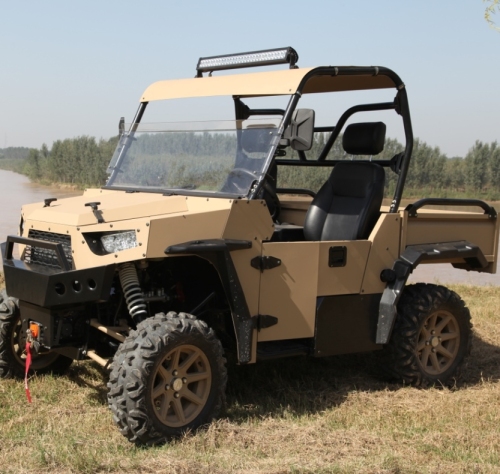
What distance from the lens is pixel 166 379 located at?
5031mm

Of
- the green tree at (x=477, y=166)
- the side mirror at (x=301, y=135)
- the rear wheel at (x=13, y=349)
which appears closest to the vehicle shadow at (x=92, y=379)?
the rear wheel at (x=13, y=349)

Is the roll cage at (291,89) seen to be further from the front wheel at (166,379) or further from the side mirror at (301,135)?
the front wheel at (166,379)

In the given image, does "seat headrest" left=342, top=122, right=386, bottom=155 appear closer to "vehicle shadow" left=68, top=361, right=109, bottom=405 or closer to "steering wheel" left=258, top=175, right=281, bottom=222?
"steering wheel" left=258, top=175, right=281, bottom=222

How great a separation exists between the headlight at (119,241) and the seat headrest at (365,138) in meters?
2.30

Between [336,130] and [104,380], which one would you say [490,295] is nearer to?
[336,130]

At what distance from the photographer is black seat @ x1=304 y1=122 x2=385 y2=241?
250 inches

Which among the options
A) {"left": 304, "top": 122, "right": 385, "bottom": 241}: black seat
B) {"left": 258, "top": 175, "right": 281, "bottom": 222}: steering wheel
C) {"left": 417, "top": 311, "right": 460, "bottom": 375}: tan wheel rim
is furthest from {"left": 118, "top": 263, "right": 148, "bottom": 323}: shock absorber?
{"left": 417, "top": 311, "right": 460, "bottom": 375}: tan wheel rim

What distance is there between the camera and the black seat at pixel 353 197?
636 centimetres

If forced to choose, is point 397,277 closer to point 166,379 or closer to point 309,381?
point 309,381

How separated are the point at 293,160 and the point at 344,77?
130 centimetres

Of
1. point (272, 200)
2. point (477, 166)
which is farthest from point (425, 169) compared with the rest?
point (272, 200)

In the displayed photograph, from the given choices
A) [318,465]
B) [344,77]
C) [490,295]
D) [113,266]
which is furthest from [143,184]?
[490,295]

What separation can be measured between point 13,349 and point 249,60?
283 centimetres

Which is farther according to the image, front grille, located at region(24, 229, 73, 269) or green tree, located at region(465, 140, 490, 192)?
green tree, located at region(465, 140, 490, 192)
